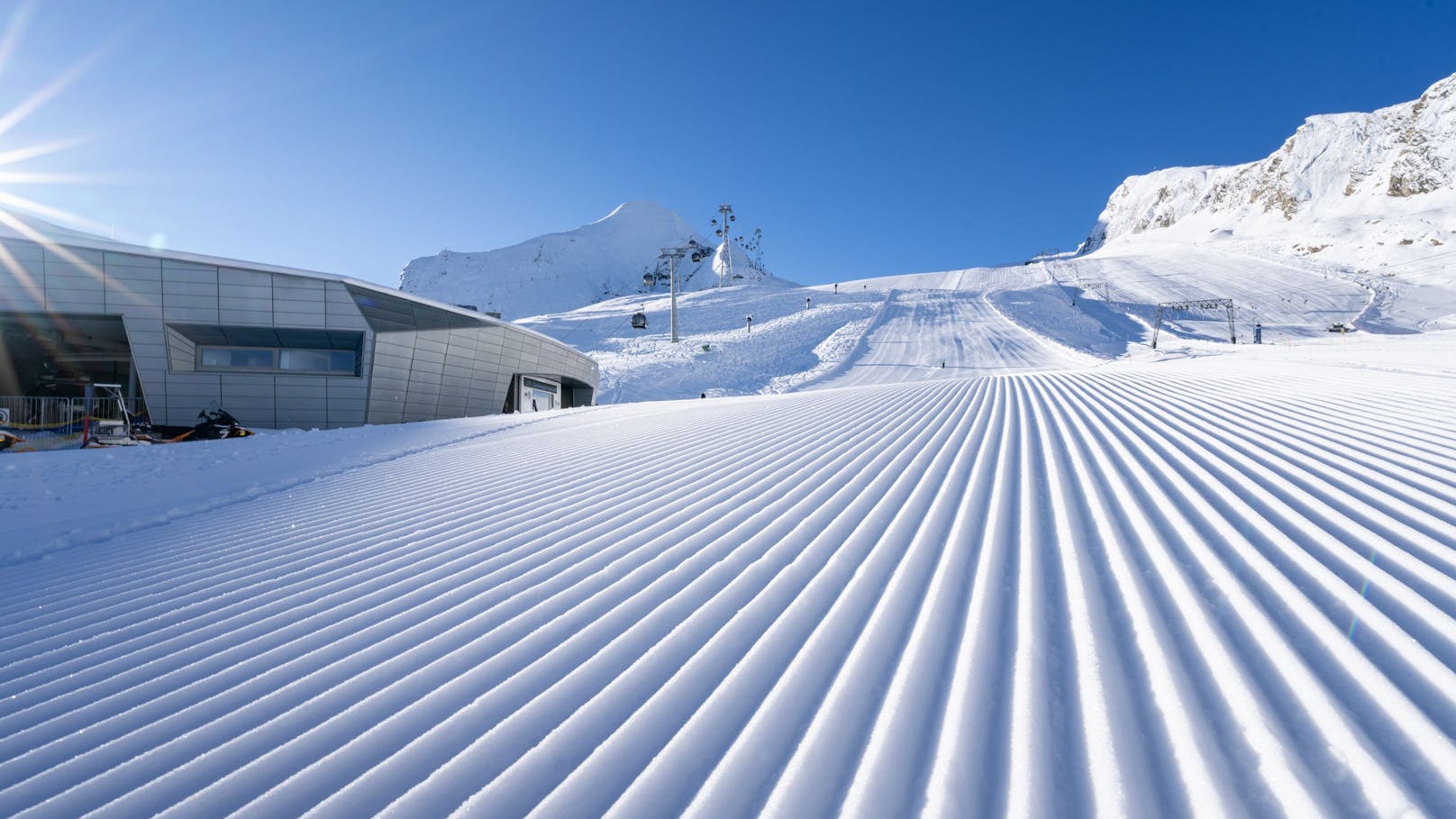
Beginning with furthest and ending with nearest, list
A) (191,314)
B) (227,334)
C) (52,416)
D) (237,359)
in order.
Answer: (237,359) < (227,334) < (191,314) < (52,416)

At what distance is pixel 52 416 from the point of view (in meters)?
18.4

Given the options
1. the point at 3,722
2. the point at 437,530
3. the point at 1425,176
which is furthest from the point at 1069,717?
the point at 1425,176

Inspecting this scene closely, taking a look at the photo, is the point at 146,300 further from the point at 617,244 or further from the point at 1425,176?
the point at 617,244

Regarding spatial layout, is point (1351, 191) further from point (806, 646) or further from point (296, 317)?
point (296, 317)

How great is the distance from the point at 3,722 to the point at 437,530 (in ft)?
8.25

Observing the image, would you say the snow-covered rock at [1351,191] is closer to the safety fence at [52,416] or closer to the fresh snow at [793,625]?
the fresh snow at [793,625]

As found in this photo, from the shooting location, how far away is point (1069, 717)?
69.4 inches

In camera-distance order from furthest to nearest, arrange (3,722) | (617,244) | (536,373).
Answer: (617,244) < (536,373) < (3,722)

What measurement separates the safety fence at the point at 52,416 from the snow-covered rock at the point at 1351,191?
310 ft

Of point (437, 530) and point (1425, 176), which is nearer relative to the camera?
point (437, 530)

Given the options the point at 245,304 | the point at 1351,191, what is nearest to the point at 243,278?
the point at 245,304

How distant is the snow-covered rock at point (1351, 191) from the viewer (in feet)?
210

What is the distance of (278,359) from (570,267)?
6054 inches

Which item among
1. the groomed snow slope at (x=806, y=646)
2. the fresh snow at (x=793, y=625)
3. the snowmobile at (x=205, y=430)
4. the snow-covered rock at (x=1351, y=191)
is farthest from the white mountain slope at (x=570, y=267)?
the groomed snow slope at (x=806, y=646)
